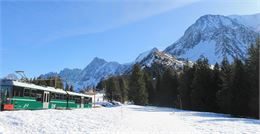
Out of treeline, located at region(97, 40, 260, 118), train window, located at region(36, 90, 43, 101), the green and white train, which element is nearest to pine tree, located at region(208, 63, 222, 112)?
treeline, located at region(97, 40, 260, 118)

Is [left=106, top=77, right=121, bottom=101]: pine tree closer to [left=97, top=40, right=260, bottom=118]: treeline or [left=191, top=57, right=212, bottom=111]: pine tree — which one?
[left=97, top=40, right=260, bottom=118]: treeline

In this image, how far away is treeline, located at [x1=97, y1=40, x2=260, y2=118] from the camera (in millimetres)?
54406

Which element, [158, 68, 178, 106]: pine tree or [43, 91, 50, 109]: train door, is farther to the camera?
[158, 68, 178, 106]: pine tree

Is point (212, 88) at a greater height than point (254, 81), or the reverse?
point (254, 81)

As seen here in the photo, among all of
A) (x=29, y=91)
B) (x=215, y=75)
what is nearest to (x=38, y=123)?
(x=29, y=91)

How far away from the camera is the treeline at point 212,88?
178 feet

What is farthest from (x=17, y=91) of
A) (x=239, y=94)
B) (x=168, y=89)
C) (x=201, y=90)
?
(x=168, y=89)

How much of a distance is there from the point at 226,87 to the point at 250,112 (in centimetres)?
652

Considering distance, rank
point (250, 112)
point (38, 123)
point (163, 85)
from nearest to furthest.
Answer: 1. point (38, 123)
2. point (250, 112)
3. point (163, 85)

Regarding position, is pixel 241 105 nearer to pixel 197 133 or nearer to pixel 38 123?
pixel 197 133

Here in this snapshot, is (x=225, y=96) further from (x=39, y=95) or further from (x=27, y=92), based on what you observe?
(x=27, y=92)

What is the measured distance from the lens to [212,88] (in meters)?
71.6

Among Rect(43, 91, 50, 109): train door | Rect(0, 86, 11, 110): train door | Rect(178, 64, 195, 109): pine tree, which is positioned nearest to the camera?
Rect(0, 86, 11, 110): train door

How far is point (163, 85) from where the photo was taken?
330 feet
